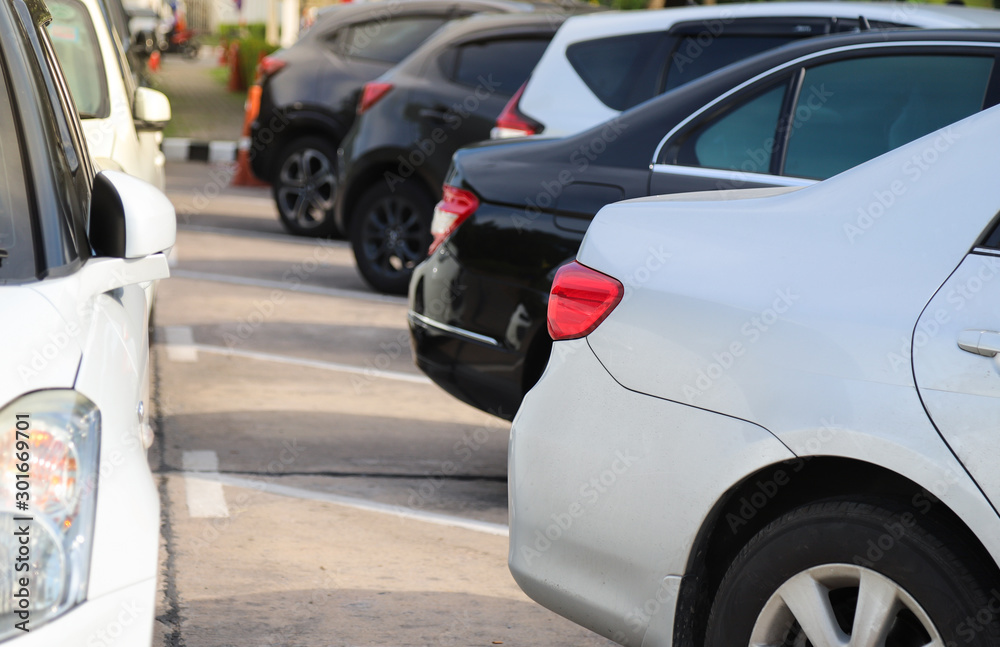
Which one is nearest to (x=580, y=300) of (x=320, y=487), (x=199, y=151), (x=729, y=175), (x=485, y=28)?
(x=729, y=175)

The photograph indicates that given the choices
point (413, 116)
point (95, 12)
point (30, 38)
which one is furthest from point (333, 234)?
point (30, 38)

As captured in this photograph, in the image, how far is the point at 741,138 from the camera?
3906 mm

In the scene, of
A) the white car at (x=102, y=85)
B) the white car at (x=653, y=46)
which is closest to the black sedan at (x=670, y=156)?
the white car at (x=653, y=46)

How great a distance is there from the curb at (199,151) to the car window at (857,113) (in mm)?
12414

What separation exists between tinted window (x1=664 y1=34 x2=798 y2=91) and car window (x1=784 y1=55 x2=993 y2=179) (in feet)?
5.80

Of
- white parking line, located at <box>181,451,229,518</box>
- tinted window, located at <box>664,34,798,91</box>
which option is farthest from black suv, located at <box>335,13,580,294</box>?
white parking line, located at <box>181,451,229,518</box>

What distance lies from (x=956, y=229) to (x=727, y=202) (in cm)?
51

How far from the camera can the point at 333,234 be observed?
10.7 meters

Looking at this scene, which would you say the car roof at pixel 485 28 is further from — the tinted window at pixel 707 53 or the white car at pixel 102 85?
the white car at pixel 102 85

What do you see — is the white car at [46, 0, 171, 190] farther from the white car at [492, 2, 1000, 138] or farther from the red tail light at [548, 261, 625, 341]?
the red tail light at [548, 261, 625, 341]

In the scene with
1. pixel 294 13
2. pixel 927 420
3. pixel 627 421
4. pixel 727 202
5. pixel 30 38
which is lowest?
pixel 294 13

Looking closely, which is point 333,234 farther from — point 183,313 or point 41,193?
point 41,193

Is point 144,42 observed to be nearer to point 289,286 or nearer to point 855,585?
point 289,286

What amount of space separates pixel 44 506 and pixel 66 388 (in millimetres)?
189
